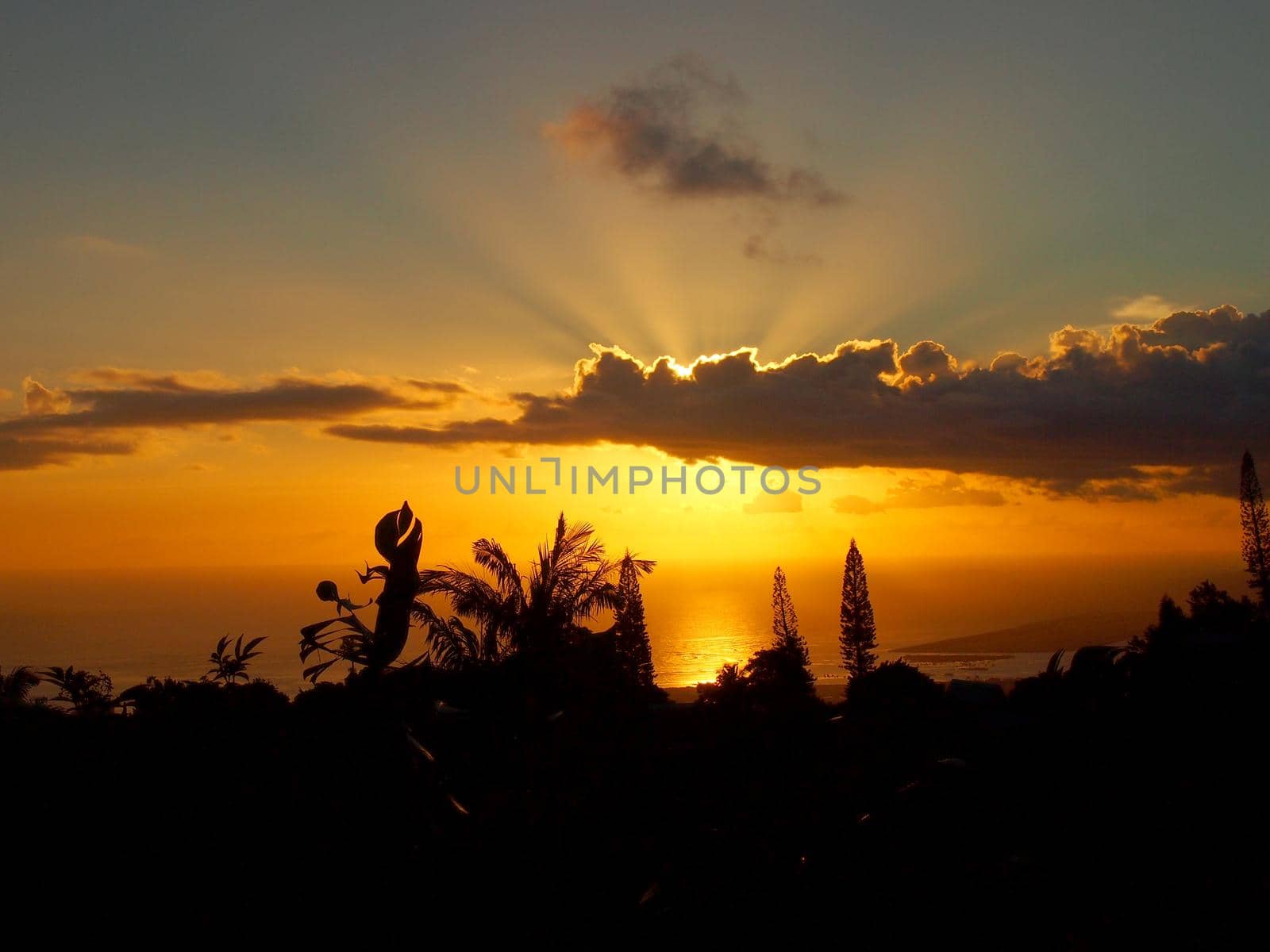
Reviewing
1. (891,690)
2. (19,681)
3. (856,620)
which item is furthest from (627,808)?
(856,620)

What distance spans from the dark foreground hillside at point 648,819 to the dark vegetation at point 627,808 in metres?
0.02

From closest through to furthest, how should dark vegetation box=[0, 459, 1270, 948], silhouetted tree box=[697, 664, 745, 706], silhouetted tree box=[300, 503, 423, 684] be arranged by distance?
silhouetted tree box=[300, 503, 423, 684] < dark vegetation box=[0, 459, 1270, 948] < silhouetted tree box=[697, 664, 745, 706]

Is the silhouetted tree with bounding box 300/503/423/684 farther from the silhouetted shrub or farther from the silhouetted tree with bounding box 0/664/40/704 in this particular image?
the silhouetted tree with bounding box 0/664/40/704

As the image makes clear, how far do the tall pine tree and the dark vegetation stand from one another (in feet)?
165

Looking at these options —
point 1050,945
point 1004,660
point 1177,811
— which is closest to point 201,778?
point 1050,945

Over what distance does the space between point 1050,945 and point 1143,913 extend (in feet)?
2.56

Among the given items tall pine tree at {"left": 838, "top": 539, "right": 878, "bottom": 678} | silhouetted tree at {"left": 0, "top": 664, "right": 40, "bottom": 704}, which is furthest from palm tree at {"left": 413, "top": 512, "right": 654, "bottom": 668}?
tall pine tree at {"left": 838, "top": 539, "right": 878, "bottom": 678}

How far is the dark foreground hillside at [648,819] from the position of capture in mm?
5793

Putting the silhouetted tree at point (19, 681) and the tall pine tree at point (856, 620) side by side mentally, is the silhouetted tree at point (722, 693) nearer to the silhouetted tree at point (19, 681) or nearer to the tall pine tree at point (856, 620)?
the silhouetted tree at point (19, 681)

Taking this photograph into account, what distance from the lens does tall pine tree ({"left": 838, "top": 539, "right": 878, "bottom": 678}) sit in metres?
59.3

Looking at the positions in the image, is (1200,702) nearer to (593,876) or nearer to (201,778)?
(593,876)

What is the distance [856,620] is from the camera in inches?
2375

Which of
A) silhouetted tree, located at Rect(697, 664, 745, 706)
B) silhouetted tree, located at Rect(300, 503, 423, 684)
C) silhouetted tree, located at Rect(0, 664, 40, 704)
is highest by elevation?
silhouetted tree, located at Rect(300, 503, 423, 684)

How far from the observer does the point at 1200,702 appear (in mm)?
8430
